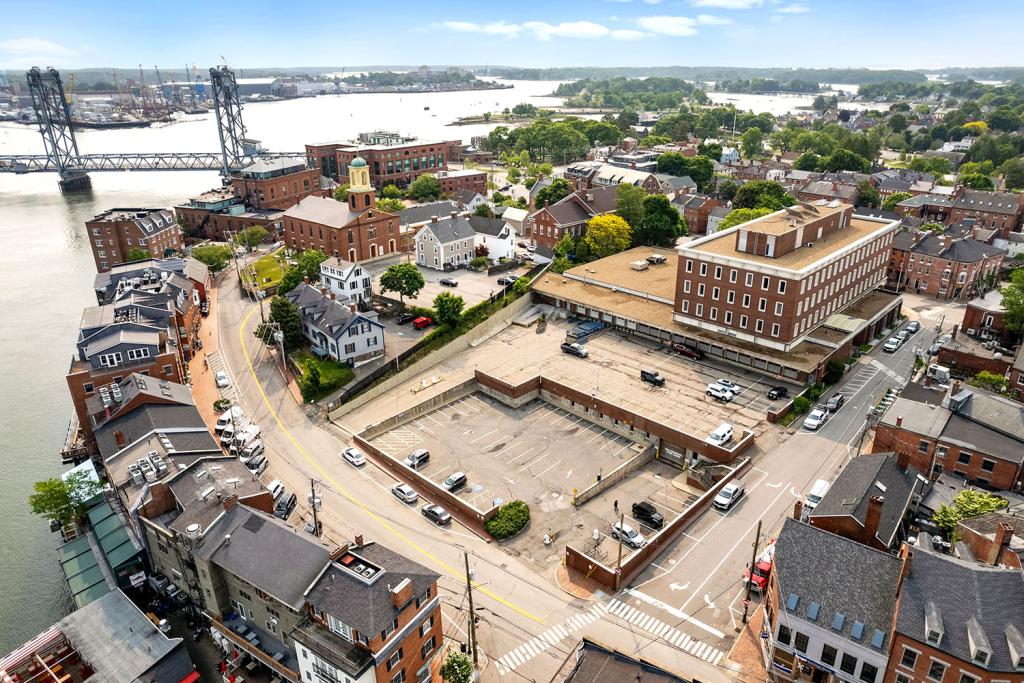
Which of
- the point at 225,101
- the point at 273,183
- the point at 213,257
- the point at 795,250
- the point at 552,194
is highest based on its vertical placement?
the point at 225,101

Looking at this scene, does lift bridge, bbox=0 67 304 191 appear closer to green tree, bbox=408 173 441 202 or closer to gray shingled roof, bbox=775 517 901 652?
green tree, bbox=408 173 441 202

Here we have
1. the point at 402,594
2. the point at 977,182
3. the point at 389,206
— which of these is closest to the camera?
the point at 402,594

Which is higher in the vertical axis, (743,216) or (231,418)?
(743,216)

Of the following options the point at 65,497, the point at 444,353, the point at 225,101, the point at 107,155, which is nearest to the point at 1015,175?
the point at 444,353

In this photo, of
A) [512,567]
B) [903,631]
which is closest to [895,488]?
[903,631]

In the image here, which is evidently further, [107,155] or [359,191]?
[107,155]

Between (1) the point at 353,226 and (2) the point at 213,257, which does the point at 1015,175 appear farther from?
(2) the point at 213,257
